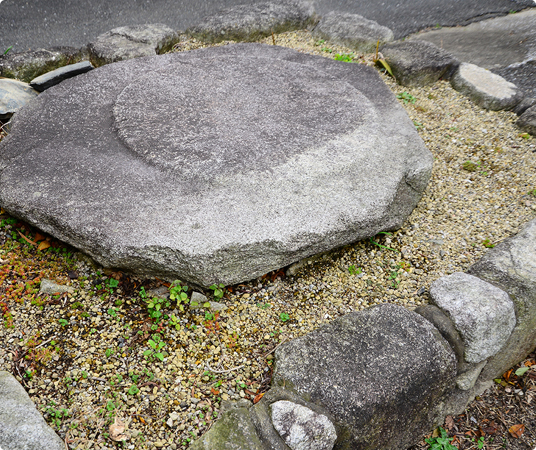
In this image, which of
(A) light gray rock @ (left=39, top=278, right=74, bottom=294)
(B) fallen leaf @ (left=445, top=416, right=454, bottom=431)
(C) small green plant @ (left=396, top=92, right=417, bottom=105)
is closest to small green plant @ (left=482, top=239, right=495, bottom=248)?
(B) fallen leaf @ (left=445, top=416, right=454, bottom=431)

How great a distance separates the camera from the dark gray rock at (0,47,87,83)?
12.0 ft

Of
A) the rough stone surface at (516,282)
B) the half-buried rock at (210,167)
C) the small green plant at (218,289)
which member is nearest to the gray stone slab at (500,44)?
the half-buried rock at (210,167)

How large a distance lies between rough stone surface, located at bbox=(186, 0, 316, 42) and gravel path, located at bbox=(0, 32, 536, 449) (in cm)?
268

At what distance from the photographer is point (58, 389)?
189 centimetres

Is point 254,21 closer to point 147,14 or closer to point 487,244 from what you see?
point 147,14

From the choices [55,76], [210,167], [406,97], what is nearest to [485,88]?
[406,97]

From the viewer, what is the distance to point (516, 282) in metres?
2.23

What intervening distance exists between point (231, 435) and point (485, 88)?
11.5ft

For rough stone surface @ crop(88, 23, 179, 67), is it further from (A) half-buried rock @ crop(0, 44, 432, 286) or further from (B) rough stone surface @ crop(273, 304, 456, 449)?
(B) rough stone surface @ crop(273, 304, 456, 449)

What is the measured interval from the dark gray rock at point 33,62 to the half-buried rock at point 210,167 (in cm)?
78

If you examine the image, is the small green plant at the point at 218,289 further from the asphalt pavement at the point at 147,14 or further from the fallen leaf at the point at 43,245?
the asphalt pavement at the point at 147,14

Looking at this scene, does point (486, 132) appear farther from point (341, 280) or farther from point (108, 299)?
point (108, 299)

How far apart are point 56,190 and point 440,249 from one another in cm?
213

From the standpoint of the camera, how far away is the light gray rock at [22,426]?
1623 mm
